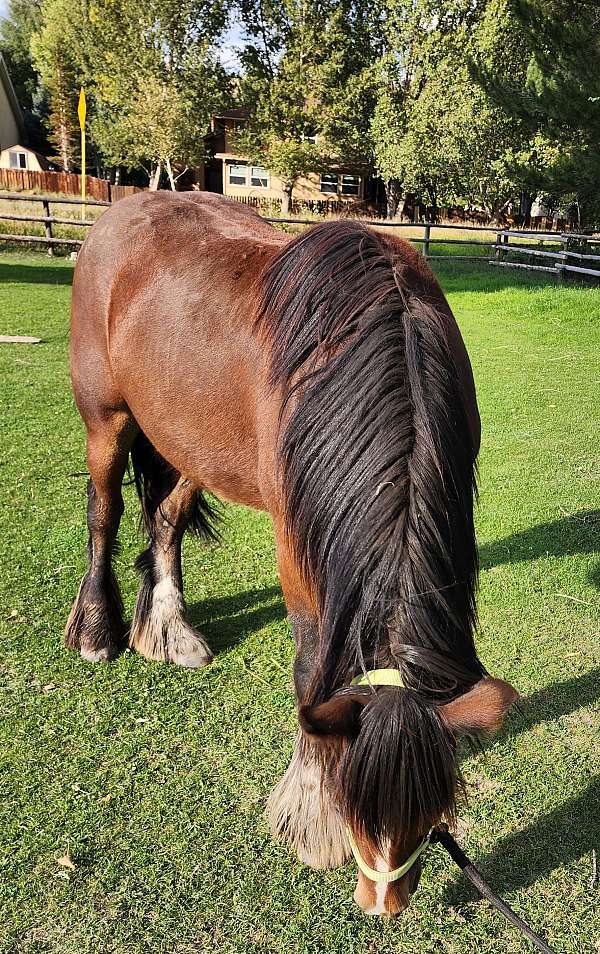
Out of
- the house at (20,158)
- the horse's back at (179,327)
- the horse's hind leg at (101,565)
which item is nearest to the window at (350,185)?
the house at (20,158)

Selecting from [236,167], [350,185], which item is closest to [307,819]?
[236,167]

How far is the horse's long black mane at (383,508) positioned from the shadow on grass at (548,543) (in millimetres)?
2728

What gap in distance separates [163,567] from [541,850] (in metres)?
2.03

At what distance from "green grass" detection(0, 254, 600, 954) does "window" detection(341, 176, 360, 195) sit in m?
39.1

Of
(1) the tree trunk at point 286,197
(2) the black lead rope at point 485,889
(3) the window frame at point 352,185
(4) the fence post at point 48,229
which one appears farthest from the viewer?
(3) the window frame at point 352,185

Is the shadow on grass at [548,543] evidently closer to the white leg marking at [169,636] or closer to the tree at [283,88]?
the white leg marking at [169,636]

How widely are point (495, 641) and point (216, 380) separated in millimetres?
2105

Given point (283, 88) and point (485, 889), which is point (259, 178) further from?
point (485, 889)

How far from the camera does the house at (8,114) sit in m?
37.2

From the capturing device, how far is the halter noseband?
1.44 meters

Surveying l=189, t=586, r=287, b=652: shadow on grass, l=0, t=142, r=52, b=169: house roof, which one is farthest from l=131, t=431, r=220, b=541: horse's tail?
l=0, t=142, r=52, b=169: house roof

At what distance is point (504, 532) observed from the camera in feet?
15.3

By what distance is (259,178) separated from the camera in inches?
1549

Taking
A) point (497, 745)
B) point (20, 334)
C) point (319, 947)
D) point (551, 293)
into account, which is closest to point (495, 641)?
point (497, 745)
